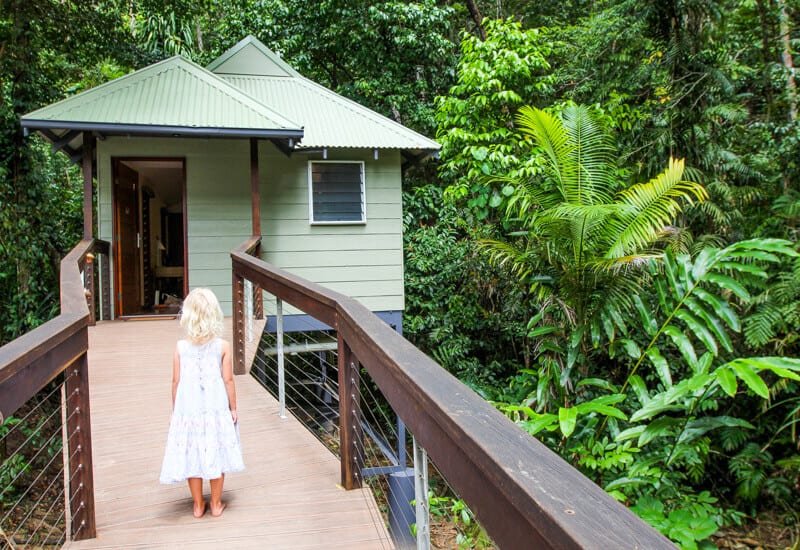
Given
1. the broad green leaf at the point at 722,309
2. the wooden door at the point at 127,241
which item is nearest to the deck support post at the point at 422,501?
the broad green leaf at the point at 722,309

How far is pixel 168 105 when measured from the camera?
7875 millimetres

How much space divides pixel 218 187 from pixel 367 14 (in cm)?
617

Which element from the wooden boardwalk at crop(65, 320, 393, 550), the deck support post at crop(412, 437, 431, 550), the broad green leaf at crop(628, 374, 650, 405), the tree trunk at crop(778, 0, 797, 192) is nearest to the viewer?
the deck support post at crop(412, 437, 431, 550)

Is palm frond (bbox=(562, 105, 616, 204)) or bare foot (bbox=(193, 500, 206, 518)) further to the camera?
palm frond (bbox=(562, 105, 616, 204))

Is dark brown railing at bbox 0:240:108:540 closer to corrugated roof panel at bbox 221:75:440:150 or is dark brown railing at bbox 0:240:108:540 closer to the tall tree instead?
corrugated roof panel at bbox 221:75:440:150

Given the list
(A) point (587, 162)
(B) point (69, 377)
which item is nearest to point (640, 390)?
(A) point (587, 162)

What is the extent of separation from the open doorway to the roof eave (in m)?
1.80

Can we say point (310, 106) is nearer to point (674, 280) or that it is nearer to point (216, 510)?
point (674, 280)

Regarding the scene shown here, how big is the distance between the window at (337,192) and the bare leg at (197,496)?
22.2 feet

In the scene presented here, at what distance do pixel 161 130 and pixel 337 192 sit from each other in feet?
10.2

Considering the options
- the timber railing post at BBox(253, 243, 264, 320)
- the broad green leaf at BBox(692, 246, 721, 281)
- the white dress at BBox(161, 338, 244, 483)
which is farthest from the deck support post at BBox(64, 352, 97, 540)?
the timber railing post at BBox(253, 243, 264, 320)

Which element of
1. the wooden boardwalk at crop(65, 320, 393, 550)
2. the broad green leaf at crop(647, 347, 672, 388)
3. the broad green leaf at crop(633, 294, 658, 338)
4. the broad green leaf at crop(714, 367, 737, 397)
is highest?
the broad green leaf at crop(633, 294, 658, 338)

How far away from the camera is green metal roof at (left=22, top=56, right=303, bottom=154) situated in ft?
23.7

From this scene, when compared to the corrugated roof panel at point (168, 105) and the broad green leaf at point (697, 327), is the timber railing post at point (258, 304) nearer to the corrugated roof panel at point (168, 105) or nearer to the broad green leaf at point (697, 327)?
the corrugated roof panel at point (168, 105)
